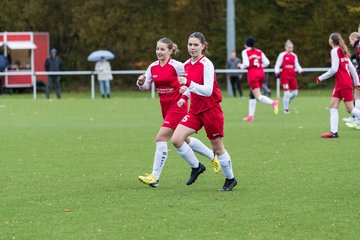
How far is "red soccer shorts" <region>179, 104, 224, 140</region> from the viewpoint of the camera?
1120cm

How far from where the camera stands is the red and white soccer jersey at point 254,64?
23.6 metres

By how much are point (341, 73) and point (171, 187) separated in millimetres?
7370

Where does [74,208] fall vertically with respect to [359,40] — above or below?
below

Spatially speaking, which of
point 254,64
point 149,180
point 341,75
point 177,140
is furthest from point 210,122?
point 254,64

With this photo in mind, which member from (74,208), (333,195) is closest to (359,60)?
(333,195)

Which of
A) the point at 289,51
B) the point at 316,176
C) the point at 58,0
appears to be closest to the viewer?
the point at 316,176

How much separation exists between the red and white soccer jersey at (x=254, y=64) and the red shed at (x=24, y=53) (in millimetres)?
20640

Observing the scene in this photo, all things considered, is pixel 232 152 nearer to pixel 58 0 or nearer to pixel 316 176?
pixel 316 176

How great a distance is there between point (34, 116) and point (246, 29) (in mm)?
20163

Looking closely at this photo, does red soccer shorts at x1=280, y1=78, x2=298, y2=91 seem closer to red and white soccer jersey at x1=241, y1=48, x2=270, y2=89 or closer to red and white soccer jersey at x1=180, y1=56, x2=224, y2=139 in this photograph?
Answer: red and white soccer jersey at x1=241, y1=48, x2=270, y2=89

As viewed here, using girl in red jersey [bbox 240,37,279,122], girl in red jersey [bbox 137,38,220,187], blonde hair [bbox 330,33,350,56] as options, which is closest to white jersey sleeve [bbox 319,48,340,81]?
blonde hair [bbox 330,33,350,56]

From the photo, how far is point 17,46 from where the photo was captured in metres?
42.3

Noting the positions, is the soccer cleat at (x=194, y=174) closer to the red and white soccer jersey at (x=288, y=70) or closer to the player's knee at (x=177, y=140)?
the player's knee at (x=177, y=140)

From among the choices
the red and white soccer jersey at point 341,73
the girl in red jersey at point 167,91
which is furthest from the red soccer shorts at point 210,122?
the red and white soccer jersey at point 341,73
